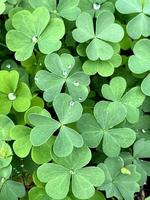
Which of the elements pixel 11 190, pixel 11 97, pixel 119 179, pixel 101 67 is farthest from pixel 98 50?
pixel 11 190

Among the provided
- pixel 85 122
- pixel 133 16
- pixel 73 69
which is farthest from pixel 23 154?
pixel 133 16

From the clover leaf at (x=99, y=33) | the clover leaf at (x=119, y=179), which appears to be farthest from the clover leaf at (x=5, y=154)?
the clover leaf at (x=99, y=33)

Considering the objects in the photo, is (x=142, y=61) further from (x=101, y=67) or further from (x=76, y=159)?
(x=76, y=159)

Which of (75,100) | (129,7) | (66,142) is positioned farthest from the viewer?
(129,7)

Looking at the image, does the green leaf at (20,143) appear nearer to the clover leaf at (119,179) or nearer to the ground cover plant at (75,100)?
the ground cover plant at (75,100)

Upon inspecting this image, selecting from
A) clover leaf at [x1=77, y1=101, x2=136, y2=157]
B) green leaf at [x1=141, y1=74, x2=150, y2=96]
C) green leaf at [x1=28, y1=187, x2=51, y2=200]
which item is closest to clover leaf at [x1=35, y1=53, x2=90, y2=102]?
clover leaf at [x1=77, y1=101, x2=136, y2=157]

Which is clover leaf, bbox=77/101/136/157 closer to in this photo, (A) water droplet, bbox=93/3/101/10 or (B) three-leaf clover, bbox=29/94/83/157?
(B) three-leaf clover, bbox=29/94/83/157
